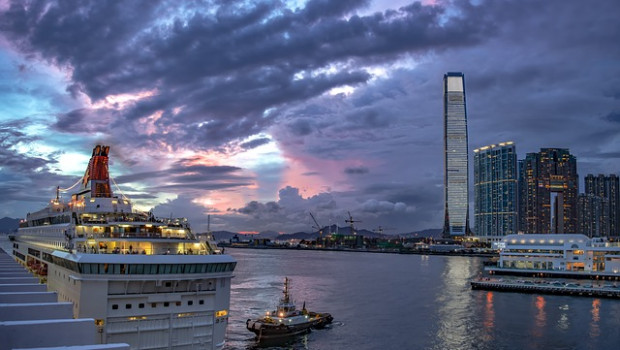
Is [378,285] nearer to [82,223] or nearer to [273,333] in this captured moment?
[273,333]

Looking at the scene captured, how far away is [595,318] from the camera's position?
54250 millimetres

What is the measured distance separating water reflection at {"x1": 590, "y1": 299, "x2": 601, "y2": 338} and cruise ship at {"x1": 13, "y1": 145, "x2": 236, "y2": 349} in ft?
118

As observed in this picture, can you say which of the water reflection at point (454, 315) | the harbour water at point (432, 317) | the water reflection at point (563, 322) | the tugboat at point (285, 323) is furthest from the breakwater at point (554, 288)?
the tugboat at point (285, 323)

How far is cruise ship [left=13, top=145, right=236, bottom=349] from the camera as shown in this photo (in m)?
22.2

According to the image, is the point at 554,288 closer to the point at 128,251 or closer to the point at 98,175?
the point at 98,175

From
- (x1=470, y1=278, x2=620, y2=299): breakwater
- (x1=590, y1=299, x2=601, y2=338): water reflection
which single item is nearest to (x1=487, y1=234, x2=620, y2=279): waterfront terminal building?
(x1=470, y1=278, x2=620, y2=299): breakwater

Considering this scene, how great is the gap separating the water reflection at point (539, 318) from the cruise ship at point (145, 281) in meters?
31.8

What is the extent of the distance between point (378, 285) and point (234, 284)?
22957 millimetres

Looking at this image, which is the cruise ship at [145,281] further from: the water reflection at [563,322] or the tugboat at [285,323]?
the water reflection at [563,322]

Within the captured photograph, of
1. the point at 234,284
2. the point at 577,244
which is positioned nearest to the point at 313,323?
the point at 234,284

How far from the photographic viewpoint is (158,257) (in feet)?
76.3

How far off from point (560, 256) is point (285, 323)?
75864mm

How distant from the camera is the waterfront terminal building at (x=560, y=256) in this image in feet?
314

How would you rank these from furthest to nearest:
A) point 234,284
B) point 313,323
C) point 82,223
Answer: point 234,284 < point 313,323 < point 82,223
